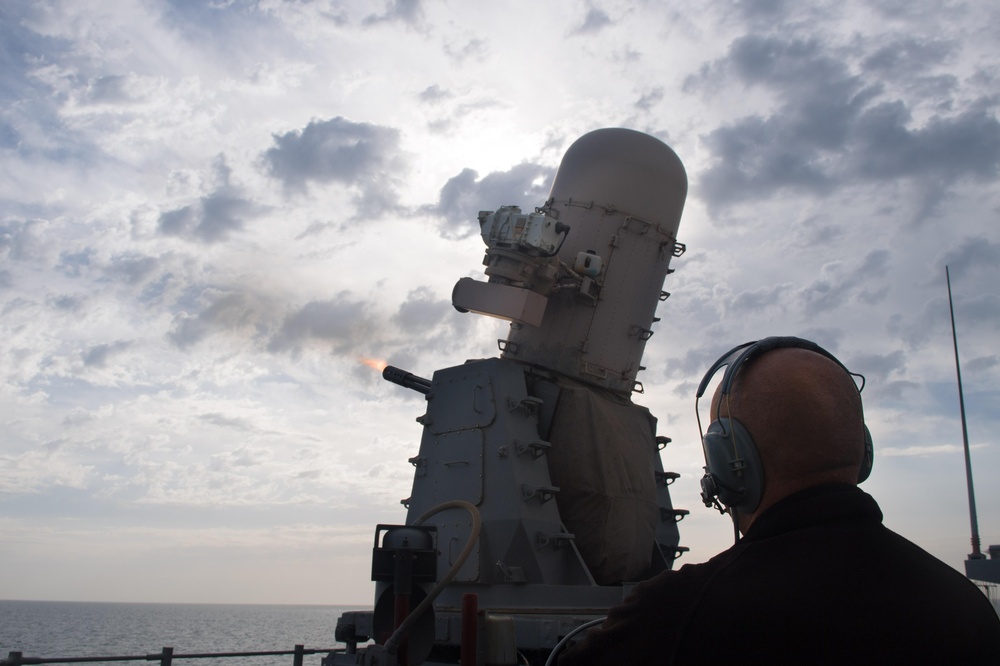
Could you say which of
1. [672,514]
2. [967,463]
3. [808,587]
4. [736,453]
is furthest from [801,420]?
[672,514]

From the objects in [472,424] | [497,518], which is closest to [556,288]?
[472,424]

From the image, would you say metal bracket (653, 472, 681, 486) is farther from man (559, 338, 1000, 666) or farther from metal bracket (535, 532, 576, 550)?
man (559, 338, 1000, 666)

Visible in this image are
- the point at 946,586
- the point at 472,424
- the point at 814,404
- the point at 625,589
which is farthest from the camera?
the point at 472,424

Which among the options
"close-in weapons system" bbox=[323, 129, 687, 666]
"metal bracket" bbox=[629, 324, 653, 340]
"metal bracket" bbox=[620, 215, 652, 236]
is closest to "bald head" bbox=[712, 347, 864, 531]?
"close-in weapons system" bbox=[323, 129, 687, 666]

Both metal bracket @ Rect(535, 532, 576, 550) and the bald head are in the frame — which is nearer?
the bald head

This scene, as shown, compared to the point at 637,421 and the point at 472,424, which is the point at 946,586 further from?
the point at 637,421

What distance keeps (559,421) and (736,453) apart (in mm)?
7287

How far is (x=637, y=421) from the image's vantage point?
1001cm

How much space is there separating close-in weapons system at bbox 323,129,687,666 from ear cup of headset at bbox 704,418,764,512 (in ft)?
15.1

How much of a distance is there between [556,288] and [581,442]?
72.5 inches

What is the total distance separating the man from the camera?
1.61 m

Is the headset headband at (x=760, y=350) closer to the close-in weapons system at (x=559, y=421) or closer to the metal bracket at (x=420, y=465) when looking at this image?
the close-in weapons system at (x=559, y=421)

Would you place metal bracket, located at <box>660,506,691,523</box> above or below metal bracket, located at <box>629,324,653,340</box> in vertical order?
below

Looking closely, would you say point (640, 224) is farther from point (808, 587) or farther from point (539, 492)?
point (808, 587)
